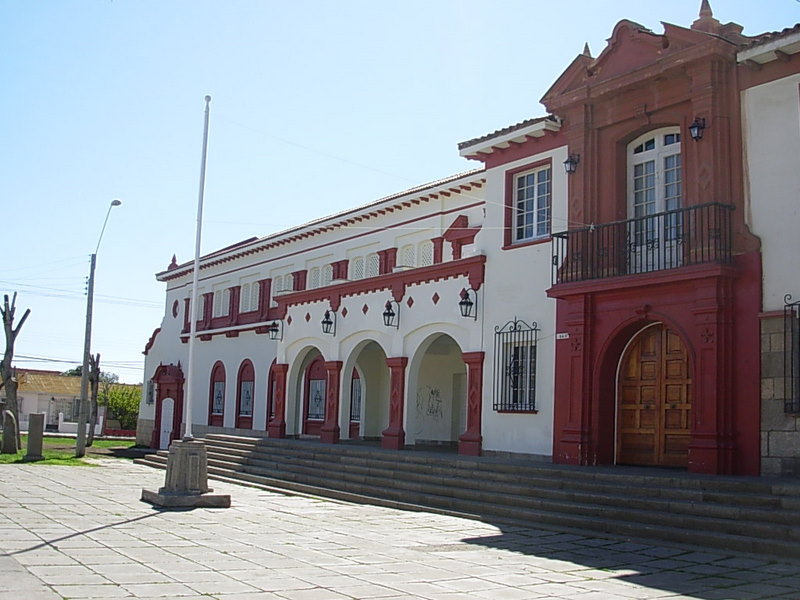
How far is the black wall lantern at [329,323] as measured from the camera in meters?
22.5

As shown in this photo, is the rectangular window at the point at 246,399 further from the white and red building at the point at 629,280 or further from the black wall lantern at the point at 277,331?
the white and red building at the point at 629,280

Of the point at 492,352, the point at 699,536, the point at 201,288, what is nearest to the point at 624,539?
the point at 699,536

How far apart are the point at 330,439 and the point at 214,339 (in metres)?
13.7

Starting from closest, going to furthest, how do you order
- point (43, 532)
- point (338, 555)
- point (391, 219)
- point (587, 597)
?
1. point (587, 597)
2. point (338, 555)
3. point (43, 532)
4. point (391, 219)

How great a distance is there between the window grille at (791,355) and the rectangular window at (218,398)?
23.6 meters

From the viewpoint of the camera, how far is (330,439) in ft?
70.8

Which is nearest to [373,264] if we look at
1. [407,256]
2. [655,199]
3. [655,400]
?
[407,256]

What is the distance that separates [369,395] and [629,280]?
1243cm

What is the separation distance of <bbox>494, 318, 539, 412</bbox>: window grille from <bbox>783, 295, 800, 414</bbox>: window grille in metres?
5.01

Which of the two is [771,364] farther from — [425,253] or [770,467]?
[425,253]

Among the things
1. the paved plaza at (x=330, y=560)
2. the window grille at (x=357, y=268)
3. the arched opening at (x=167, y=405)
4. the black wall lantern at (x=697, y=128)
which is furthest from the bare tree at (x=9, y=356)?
the black wall lantern at (x=697, y=128)

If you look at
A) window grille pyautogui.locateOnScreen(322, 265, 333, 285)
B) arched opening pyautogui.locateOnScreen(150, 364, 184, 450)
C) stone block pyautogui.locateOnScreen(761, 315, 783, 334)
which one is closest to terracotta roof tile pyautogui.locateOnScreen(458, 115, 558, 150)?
stone block pyautogui.locateOnScreen(761, 315, 783, 334)

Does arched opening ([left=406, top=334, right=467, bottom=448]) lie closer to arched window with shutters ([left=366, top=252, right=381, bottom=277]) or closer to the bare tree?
arched window with shutters ([left=366, top=252, right=381, bottom=277])

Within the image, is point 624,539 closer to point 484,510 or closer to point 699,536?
point 699,536
